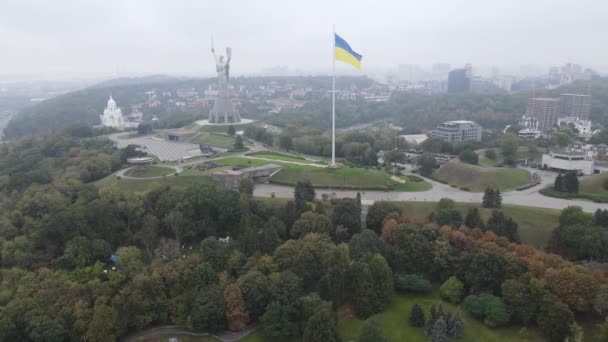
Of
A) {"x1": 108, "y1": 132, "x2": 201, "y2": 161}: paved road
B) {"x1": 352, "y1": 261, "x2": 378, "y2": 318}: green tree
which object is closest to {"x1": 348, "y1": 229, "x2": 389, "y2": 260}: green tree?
{"x1": 352, "y1": 261, "x2": 378, "y2": 318}: green tree

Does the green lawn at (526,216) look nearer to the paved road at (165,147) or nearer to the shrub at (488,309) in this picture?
the shrub at (488,309)

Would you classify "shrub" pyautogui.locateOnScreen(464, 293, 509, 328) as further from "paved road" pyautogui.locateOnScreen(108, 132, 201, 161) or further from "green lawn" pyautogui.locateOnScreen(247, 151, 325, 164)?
"paved road" pyautogui.locateOnScreen(108, 132, 201, 161)

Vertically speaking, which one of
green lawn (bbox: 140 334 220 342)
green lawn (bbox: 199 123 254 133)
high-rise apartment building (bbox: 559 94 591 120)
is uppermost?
high-rise apartment building (bbox: 559 94 591 120)

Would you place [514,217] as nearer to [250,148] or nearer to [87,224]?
[87,224]

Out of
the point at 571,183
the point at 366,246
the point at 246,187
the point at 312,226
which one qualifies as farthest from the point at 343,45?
the point at 571,183

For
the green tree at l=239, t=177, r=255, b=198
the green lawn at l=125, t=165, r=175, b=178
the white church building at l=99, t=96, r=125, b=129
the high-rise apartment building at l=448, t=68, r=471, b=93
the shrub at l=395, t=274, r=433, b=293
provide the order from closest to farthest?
the shrub at l=395, t=274, r=433, b=293, the green tree at l=239, t=177, r=255, b=198, the green lawn at l=125, t=165, r=175, b=178, the white church building at l=99, t=96, r=125, b=129, the high-rise apartment building at l=448, t=68, r=471, b=93

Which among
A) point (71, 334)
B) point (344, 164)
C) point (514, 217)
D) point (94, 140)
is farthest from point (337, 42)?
point (94, 140)

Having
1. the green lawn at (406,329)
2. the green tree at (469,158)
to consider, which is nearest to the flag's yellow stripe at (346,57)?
the green tree at (469,158)
